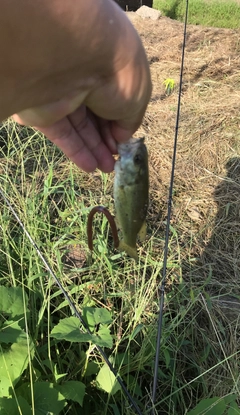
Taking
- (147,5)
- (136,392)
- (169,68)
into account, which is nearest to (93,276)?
(136,392)

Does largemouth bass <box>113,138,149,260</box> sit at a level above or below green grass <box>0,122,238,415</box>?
above

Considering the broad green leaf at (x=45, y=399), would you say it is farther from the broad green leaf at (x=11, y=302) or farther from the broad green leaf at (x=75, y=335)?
the broad green leaf at (x=11, y=302)

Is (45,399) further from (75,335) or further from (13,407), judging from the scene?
(75,335)

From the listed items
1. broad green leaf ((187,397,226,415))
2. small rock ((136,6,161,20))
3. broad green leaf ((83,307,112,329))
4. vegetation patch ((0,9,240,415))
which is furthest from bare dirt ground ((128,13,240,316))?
broad green leaf ((187,397,226,415))

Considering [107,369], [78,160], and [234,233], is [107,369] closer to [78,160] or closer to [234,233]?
[78,160]

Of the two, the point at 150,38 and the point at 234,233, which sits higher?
the point at 150,38

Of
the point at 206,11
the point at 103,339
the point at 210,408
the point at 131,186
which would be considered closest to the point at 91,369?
the point at 103,339

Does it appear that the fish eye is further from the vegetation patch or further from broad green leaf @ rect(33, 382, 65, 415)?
broad green leaf @ rect(33, 382, 65, 415)
